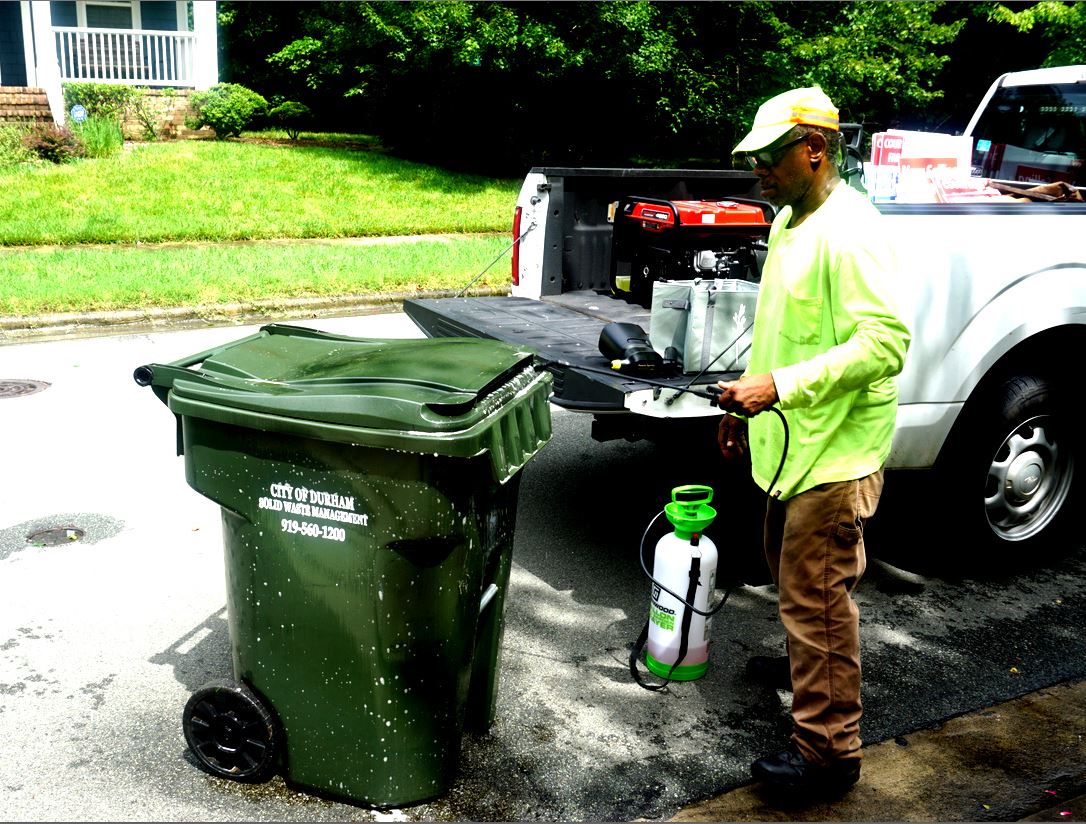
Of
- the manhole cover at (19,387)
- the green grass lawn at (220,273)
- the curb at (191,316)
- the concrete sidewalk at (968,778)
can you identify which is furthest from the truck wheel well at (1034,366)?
the green grass lawn at (220,273)

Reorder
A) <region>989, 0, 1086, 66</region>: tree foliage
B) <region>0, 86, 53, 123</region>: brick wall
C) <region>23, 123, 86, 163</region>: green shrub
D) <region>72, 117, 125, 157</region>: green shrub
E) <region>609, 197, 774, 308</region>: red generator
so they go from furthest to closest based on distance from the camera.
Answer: <region>0, 86, 53, 123</region>: brick wall
<region>72, 117, 125, 157</region>: green shrub
<region>23, 123, 86, 163</region>: green shrub
<region>989, 0, 1086, 66</region>: tree foliage
<region>609, 197, 774, 308</region>: red generator

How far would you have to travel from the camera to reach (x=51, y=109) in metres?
19.6

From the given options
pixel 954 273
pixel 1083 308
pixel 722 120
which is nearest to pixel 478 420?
pixel 954 273

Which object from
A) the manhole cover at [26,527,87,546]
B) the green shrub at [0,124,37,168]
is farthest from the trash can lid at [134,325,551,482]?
the green shrub at [0,124,37,168]

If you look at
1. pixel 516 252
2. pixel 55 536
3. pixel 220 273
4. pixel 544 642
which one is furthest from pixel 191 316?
pixel 544 642

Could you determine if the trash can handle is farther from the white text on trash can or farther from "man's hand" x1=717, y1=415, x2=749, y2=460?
"man's hand" x1=717, y1=415, x2=749, y2=460

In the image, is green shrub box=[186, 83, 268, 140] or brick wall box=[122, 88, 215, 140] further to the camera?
green shrub box=[186, 83, 268, 140]

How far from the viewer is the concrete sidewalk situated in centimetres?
324

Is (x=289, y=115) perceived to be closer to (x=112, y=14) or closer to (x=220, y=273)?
(x=112, y=14)

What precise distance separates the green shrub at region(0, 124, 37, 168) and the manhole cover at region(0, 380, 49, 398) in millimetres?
10404

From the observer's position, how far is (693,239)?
5.26 meters

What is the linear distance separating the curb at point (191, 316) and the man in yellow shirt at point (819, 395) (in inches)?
282

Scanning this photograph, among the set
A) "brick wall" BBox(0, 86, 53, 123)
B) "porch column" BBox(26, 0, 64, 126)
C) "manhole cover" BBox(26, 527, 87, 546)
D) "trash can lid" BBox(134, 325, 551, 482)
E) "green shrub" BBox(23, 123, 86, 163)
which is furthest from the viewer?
"porch column" BBox(26, 0, 64, 126)

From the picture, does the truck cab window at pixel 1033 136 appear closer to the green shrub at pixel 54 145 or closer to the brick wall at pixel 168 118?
the green shrub at pixel 54 145
